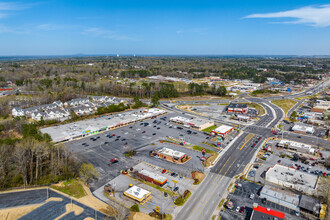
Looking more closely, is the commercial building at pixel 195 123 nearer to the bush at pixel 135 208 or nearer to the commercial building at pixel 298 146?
→ the commercial building at pixel 298 146

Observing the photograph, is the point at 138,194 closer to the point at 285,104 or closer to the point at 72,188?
the point at 72,188

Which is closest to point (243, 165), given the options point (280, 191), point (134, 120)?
point (280, 191)

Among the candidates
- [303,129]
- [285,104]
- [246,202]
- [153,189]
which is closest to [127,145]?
[153,189]

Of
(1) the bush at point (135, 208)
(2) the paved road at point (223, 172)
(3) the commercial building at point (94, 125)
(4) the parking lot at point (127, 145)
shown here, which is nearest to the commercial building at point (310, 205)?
(2) the paved road at point (223, 172)

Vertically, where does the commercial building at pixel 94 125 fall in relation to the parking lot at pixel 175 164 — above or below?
above

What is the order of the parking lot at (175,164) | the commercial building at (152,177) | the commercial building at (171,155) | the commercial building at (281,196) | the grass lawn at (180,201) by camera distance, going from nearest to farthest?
the commercial building at (281,196)
the grass lawn at (180,201)
the commercial building at (152,177)
the parking lot at (175,164)
the commercial building at (171,155)

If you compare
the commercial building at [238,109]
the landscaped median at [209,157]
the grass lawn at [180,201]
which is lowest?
the grass lawn at [180,201]
